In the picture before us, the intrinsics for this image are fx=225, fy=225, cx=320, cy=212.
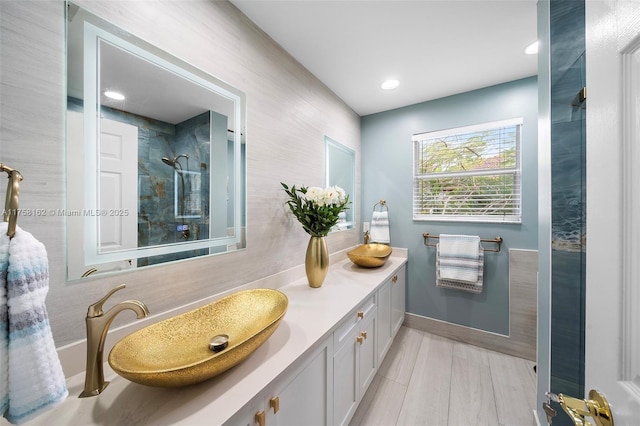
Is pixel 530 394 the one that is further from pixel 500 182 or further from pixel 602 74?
pixel 602 74

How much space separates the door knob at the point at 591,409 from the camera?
0.41 meters

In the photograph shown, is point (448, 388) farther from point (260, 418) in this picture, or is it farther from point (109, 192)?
point (109, 192)

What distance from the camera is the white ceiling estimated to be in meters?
1.23

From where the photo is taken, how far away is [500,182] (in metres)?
1.97

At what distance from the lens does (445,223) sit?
2.19 m

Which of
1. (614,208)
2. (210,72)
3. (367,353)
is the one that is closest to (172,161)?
(210,72)

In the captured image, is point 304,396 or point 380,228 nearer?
point 304,396

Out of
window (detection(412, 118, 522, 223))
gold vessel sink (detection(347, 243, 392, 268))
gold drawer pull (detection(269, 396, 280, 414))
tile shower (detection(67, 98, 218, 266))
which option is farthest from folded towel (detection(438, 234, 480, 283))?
tile shower (detection(67, 98, 218, 266))

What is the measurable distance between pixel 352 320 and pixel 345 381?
1.00ft

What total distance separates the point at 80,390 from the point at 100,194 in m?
0.60

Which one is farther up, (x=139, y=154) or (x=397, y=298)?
(x=139, y=154)

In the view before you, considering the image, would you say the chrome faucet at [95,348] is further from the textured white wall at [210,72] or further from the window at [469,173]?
the window at [469,173]

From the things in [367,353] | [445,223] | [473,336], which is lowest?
[473,336]

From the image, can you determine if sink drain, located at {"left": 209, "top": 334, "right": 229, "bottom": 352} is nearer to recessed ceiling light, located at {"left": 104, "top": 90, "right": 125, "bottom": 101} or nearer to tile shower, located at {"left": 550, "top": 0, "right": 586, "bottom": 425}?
recessed ceiling light, located at {"left": 104, "top": 90, "right": 125, "bottom": 101}
